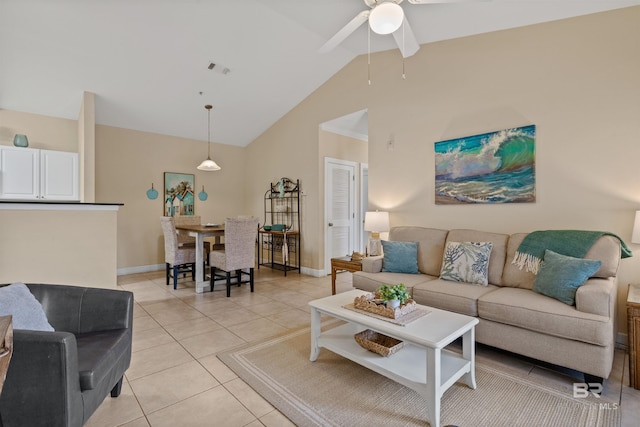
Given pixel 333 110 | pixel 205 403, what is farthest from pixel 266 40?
pixel 205 403

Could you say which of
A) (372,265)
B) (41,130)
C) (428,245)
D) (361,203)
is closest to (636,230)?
(428,245)

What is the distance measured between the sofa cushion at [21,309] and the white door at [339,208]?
405 centimetres

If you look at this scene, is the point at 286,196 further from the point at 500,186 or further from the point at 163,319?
the point at 500,186

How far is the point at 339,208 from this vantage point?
5605mm

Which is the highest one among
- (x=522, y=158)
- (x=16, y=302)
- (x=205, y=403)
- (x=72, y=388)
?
(x=522, y=158)

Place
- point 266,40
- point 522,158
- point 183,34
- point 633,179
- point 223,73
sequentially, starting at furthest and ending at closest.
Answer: point 223,73
point 266,40
point 183,34
point 522,158
point 633,179

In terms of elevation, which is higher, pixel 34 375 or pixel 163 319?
pixel 34 375

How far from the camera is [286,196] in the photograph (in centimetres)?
588

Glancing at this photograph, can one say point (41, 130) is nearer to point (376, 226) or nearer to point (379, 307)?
point (376, 226)

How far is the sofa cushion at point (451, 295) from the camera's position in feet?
8.21

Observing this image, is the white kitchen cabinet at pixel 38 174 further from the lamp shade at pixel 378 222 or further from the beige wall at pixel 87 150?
the lamp shade at pixel 378 222

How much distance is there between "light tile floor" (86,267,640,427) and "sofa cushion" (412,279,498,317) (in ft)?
1.38

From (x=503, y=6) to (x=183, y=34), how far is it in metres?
3.42

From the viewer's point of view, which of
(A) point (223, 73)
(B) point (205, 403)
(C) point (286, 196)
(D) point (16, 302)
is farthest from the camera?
(C) point (286, 196)
